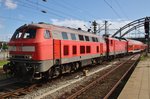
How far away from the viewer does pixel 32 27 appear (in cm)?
1512

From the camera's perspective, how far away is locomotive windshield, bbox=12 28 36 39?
14878 mm

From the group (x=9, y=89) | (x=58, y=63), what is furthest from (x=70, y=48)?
(x=9, y=89)

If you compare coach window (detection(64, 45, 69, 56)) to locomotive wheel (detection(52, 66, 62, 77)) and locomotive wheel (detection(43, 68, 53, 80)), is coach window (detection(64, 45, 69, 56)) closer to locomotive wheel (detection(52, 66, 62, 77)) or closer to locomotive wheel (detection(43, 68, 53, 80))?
locomotive wheel (detection(52, 66, 62, 77))

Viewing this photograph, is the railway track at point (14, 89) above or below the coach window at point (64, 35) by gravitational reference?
below

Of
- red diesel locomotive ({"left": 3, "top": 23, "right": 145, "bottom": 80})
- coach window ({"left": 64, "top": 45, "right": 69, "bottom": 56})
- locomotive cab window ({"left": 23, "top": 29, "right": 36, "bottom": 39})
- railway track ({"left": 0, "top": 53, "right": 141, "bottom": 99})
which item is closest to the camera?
railway track ({"left": 0, "top": 53, "right": 141, "bottom": 99})

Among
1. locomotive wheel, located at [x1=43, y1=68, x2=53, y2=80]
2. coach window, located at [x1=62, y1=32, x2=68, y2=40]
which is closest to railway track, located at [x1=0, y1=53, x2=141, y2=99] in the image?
locomotive wheel, located at [x1=43, y1=68, x2=53, y2=80]

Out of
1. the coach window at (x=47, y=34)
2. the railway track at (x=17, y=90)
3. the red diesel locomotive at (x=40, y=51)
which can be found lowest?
the railway track at (x=17, y=90)

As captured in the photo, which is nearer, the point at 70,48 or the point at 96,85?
the point at 96,85

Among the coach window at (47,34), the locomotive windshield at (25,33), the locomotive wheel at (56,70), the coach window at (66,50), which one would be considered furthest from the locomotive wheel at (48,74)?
the locomotive windshield at (25,33)

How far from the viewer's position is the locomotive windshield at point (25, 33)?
14878mm

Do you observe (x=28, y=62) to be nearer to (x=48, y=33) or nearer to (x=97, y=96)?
(x=48, y=33)

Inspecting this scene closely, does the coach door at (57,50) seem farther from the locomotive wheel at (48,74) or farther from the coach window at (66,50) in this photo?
the coach window at (66,50)

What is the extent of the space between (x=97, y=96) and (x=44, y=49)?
3.96 m

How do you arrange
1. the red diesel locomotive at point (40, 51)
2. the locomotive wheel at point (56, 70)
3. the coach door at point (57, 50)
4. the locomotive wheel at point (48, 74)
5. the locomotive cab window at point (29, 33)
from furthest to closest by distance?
the locomotive wheel at point (56, 70)
the coach door at point (57, 50)
the locomotive wheel at point (48, 74)
the locomotive cab window at point (29, 33)
the red diesel locomotive at point (40, 51)
